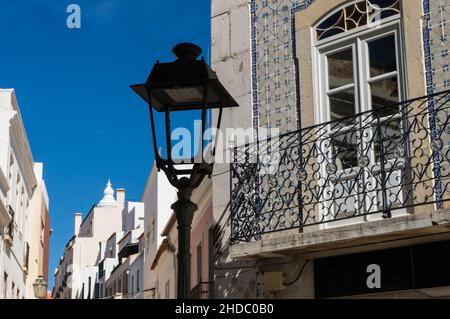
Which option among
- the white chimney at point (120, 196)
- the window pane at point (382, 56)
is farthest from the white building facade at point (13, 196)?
the white chimney at point (120, 196)

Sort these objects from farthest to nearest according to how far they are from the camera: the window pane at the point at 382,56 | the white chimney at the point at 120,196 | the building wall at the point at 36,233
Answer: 1. the white chimney at the point at 120,196
2. the building wall at the point at 36,233
3. the window pane at the point at 382,56

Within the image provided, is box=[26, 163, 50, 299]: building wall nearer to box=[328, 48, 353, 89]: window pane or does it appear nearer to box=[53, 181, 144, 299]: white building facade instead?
box=[53, 181, 144, 299]: white building facade

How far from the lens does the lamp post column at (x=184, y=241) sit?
17.7ft

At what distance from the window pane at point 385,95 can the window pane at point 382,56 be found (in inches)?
4.5

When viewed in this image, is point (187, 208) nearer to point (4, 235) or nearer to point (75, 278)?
point (4, 235)

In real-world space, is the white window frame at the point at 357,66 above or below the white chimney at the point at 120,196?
below

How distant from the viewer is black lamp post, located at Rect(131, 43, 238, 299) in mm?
5617

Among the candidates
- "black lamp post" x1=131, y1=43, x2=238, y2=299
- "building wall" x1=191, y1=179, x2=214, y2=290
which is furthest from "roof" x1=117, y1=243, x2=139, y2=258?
"black lamp post" x1=131, y1=43, x2=238, y2=299

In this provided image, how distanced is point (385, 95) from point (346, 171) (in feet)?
2.90

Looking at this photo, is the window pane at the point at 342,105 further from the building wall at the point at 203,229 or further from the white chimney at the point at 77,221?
the white chimney at the point at 77,221

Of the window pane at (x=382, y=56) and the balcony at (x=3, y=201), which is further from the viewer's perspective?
the balcony at (x=3, y=201)

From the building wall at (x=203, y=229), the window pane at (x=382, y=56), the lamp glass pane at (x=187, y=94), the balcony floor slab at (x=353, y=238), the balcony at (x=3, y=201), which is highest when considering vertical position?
the balcony at (x=3, y=201)

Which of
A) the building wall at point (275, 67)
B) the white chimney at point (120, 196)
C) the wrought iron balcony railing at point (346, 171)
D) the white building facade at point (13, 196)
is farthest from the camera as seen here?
the white chimney at point (120, 196)

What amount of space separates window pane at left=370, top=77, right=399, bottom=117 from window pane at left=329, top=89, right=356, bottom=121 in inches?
11.2
